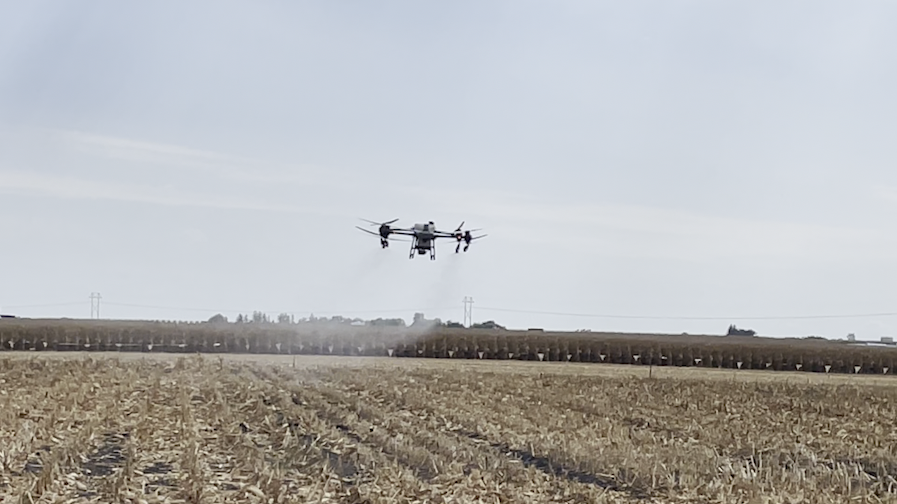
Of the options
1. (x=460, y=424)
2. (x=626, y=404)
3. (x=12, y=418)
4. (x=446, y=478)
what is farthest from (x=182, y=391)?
(x=446, y=478)

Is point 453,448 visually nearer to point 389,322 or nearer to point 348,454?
point 348,454

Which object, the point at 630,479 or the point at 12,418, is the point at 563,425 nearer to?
the point at 630,479

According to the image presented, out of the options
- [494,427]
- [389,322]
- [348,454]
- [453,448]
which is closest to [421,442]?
[453,448]

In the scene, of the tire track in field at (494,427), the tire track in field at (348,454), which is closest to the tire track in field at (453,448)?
the tire track in field at (494,427)

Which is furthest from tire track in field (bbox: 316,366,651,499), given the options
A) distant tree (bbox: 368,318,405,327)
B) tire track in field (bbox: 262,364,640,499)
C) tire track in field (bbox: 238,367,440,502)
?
distant tree (bbox: 368,318,405,327)

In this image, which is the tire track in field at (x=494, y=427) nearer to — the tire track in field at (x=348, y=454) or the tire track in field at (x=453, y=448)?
the tire track in field at (x=453, y=448)

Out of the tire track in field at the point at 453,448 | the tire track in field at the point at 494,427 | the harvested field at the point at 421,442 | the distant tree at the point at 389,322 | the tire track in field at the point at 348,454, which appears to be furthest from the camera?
the distant tree at the point at 389,322

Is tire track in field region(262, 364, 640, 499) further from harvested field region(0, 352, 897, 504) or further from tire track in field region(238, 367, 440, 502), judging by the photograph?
tire track in field region(238, 367, 440, 502)

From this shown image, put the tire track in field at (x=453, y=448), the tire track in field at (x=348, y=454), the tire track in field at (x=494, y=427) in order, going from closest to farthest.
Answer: the tire track in field at (x=348, y=454) → the tire track in field at (x=453, y=448) → the tire track in field at (x=494, y=427)
